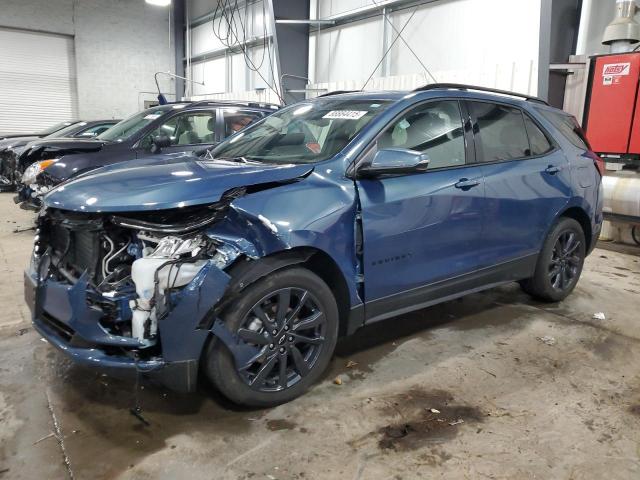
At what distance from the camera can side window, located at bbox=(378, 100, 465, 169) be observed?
2930 mm

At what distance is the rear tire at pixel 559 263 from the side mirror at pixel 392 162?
1.77m

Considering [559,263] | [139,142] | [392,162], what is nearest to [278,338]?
[392,162]

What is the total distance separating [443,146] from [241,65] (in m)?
13.2

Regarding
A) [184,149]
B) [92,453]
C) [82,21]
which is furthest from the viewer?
[82,21]

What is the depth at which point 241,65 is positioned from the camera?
15.0 metres

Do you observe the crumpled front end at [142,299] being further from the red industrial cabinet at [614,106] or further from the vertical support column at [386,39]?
the vertical support column at [386,39]

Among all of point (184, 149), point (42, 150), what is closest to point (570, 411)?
point (184, 149)

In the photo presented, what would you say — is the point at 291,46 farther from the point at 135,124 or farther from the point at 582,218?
the point at 582,218

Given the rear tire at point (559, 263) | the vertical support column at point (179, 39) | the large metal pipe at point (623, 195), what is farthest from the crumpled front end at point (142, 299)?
the vertical support column at point (179, 39)

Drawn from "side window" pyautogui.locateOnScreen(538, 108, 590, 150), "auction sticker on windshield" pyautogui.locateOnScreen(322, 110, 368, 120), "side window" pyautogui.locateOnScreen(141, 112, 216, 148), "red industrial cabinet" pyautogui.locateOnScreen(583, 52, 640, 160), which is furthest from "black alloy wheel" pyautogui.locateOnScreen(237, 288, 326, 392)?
"red industrial cabinet" pyautogui.locateOnScreen(583, 52, 640, 160)

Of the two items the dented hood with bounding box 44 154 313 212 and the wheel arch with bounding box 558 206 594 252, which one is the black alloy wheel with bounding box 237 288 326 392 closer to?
the dented hood with bounding box 44 154 313 212

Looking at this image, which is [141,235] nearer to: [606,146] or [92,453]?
[92,453]

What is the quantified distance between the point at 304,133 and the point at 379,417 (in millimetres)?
1718

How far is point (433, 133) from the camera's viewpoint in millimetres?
3094
